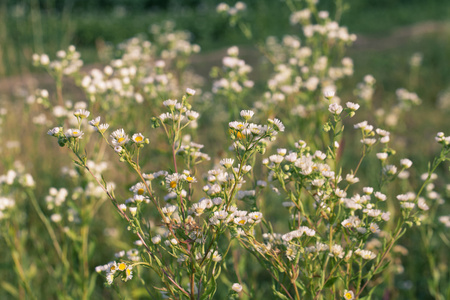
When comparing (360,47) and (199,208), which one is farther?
(360,47)

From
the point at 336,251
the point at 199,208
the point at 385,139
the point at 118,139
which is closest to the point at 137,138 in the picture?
the point at 118,139

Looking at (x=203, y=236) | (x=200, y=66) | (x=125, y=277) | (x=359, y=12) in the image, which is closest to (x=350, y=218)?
(x=203, y=236)

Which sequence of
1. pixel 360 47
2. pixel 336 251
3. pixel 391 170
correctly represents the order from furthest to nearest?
pixel 360 47 < pixel 391 170 < pixel 336 251

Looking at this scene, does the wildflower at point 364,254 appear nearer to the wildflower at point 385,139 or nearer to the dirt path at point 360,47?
the wildflower at point 385,139

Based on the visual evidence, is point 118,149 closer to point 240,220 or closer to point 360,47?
point 240,220

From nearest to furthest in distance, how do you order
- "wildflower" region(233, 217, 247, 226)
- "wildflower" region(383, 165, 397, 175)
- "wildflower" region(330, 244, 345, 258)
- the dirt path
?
"wildflower" region(233, 217, 247, 226) < "wildflower" region(330, 244, 345, 258) < "wildflower" region(383, 165, 397, 175) < the dirt path

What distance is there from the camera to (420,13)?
14.1 meters

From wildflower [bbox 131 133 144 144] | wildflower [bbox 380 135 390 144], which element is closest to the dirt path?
wildflower [bbox 131 133 144 144]

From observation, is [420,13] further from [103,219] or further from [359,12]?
[103,219]

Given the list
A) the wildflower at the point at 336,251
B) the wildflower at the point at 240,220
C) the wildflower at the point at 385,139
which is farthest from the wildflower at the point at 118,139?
the wildflower at the point at 385,139

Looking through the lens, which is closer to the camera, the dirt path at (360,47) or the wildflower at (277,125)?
the wildflower at (277,125)

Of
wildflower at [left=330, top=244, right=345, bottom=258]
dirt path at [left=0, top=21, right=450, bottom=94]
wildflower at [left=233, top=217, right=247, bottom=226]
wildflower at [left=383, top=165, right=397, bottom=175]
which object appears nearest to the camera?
wildflower at [left=233, top=217, right=247, bottom=226]

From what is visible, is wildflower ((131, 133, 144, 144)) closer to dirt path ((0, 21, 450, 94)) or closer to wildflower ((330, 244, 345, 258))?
wildflower ((330, 244, 345, 258))

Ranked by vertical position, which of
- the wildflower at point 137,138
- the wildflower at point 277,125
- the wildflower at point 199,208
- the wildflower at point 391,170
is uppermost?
the wildflower at point 277,125
